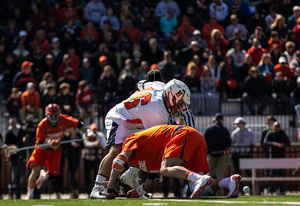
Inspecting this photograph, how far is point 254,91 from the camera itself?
18.4 meters

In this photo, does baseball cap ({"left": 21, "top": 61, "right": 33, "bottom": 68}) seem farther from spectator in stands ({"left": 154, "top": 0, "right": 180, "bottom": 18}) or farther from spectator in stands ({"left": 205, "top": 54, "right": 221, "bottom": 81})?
spectator in stands ({"left": 154, "top": 0, "right": 180, "bottom": 18})

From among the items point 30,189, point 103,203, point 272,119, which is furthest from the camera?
point 272,119

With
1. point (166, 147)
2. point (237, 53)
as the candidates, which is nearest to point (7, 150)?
point (166, 147)

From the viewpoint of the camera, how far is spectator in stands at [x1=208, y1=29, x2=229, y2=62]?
811 inches

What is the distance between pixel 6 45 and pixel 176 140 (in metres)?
12.6

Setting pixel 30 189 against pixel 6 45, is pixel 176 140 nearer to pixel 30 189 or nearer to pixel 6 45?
pixel 30 189

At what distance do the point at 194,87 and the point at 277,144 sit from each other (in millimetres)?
2674

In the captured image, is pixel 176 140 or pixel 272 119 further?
pixel 272 119

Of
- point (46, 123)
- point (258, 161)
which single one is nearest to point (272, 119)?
point (258, 161)

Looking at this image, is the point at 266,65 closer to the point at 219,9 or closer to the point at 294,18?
the point at 294,18

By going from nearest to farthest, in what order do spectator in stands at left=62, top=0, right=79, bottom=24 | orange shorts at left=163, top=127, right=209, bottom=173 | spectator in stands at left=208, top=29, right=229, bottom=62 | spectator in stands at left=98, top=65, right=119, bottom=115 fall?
orange shorts at left=163, top=127, right=209, bottom=173
spectator in stands at left=98, top=65, right=119, bottom=115
spectator in stands at left=208, top=29, right=229, bottom=62
spectator in stands at left=62, top=0, right=79, bottom=24

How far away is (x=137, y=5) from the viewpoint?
22969 millimetres

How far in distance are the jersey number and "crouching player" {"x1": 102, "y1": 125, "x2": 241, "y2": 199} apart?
0.68m

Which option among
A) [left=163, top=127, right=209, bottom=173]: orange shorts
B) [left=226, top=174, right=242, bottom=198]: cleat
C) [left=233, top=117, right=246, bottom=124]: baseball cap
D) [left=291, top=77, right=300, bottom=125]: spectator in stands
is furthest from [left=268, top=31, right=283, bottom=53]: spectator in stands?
[left=226, top=174, right=242, bottom=198]: cleat
